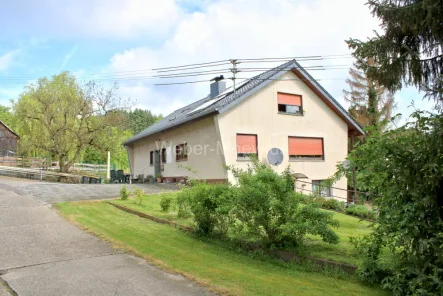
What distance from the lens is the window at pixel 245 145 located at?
59.6 feet

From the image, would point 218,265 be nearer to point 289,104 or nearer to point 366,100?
point 289,104

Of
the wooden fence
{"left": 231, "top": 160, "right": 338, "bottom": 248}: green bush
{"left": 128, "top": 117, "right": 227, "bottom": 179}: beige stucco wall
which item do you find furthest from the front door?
{"left": 231, "top": 160, "right": 338, "bottom": 248}: green bush

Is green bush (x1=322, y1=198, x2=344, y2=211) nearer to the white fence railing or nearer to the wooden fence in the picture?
the white fence railing

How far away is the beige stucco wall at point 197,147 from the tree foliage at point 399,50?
9872mm

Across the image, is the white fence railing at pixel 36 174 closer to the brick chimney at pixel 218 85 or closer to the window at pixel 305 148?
the brick chimney at pixel 218 85

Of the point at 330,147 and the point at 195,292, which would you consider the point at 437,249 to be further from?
the point at 330,147

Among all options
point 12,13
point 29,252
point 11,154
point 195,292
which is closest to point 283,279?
point 195,292

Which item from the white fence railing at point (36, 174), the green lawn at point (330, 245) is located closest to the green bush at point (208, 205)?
the green lawn at point (330, 245)

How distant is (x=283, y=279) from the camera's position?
499 centimetres

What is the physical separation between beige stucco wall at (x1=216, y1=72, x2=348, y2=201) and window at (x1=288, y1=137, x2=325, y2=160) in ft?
0.93

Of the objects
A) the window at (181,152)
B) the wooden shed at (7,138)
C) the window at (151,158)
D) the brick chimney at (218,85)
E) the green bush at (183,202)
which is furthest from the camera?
the wooden shed at (7,138)

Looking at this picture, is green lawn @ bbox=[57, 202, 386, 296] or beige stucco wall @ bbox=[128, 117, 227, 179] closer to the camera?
green lawn @ bbox=[57, 202, 386, 296]

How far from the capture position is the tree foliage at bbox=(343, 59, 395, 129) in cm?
2967

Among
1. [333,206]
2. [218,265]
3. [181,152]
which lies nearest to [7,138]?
[181,152]
